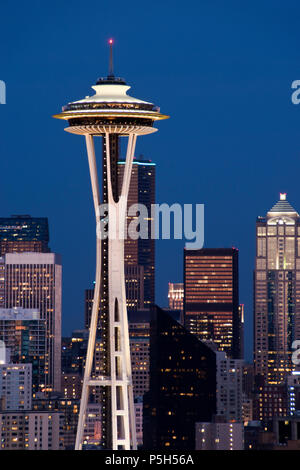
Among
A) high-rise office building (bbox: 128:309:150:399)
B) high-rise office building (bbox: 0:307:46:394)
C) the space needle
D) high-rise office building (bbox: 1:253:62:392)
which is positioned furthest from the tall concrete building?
the space needle

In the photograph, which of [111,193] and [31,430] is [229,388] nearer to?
[31,430]

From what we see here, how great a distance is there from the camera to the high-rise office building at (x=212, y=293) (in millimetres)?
189750

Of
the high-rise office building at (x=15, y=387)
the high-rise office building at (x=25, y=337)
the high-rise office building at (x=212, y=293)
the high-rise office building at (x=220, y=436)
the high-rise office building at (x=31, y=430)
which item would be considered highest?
the high-rise office building at (x=212, y=293)

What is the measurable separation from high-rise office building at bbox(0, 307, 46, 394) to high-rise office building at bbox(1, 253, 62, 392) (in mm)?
5975

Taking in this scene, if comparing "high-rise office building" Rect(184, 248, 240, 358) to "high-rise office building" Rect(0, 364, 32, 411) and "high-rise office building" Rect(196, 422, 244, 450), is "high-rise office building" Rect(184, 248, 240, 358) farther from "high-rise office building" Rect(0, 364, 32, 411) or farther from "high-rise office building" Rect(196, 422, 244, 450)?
"high-rise office building" Rect(196, 422, 244, 450)

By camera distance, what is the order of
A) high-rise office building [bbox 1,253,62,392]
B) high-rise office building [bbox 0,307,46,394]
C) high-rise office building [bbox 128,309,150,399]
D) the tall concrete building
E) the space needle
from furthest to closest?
high-rise office building [bbox 1,253,62,392]
the tall concrete building
high-rise office building [bbox 128,309,150,399]
high-rise office building [bbox 0,307,46,394]
the space needle

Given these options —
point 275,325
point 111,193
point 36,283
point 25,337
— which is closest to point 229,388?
point 25,337

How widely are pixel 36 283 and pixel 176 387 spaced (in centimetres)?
3717

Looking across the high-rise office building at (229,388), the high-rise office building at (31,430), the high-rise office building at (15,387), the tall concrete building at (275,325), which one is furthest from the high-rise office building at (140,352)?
the high-rise office building at (31,430)

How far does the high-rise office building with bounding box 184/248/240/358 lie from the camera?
18975cm

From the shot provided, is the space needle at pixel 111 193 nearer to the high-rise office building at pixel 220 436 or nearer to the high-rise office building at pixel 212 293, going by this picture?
the high-rise office building at pixel 220 436

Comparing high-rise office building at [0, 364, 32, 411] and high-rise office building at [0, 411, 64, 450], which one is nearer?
high-rise office building at [0, 411, 64, 450]

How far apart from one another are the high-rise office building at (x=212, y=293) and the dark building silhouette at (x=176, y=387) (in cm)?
2653

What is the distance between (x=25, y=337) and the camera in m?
160
